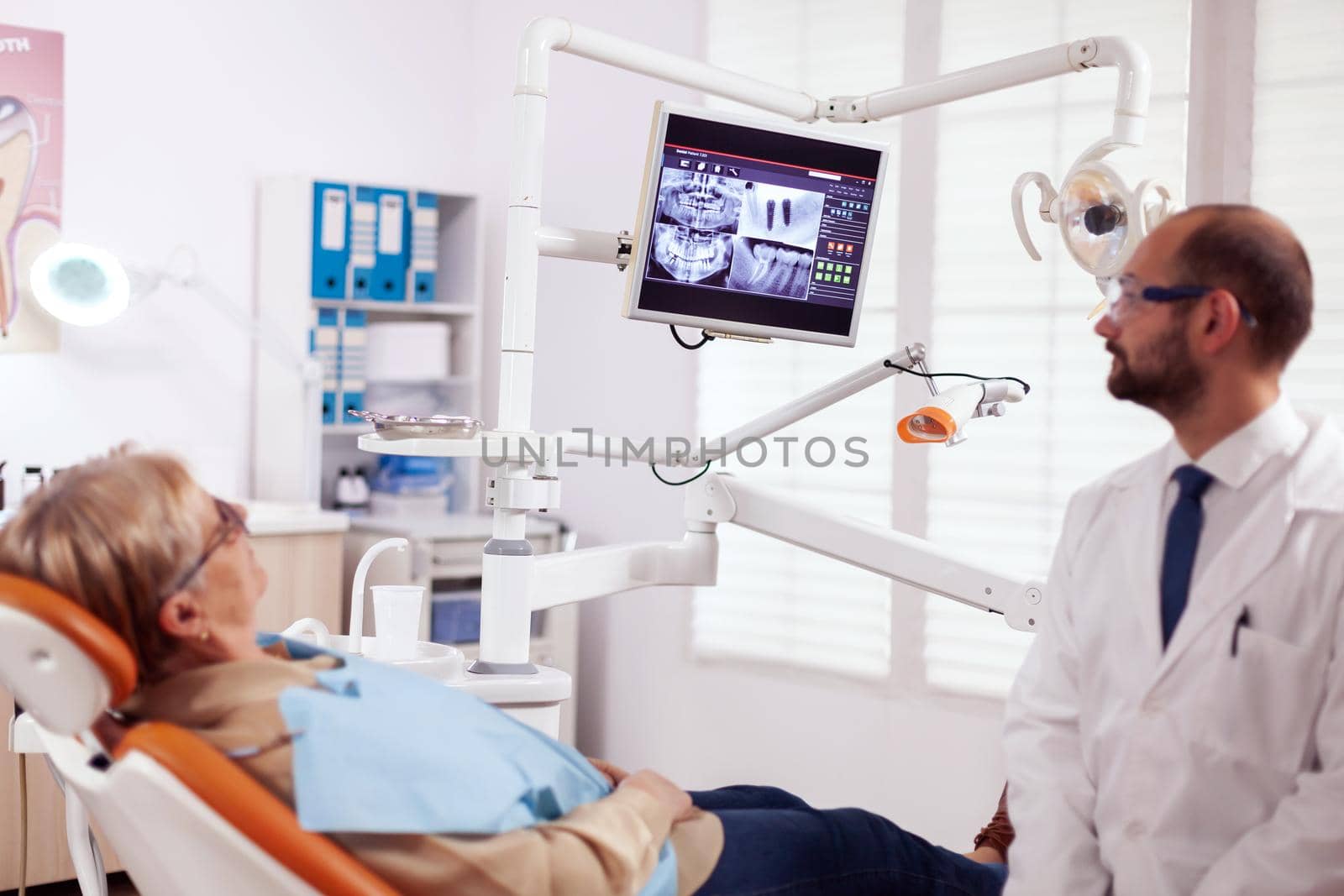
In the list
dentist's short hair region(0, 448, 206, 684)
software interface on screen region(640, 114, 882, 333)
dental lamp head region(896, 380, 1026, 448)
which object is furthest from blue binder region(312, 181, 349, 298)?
dentist's short hair region(0, 448, 206, 684)

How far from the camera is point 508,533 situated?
Answer: 2.17 meters

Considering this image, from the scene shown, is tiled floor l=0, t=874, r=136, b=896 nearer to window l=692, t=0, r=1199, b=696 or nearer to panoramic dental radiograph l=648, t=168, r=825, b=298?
window l=692, t=0, r=1199, b=696

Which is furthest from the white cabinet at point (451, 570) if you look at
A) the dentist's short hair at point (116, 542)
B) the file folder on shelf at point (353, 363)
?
the dentist's short hair at point (116, 542)

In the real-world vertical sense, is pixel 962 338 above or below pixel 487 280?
below

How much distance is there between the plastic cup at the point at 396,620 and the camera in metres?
2.30

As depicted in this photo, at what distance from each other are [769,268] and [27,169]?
2.18 metres

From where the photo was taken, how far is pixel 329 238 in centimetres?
369

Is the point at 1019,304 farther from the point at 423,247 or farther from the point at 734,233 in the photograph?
the point at 423,247

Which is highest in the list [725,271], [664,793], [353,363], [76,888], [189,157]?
[189,157]

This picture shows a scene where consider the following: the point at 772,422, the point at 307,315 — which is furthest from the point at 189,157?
the point at 772,422

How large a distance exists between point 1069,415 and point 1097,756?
5.28 feet

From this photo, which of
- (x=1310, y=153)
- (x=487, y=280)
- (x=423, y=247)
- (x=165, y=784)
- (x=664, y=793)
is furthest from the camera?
(x=487, y=280)

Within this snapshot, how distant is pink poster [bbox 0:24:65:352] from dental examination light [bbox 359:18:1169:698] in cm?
169

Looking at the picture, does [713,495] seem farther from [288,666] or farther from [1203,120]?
[1203,120]
